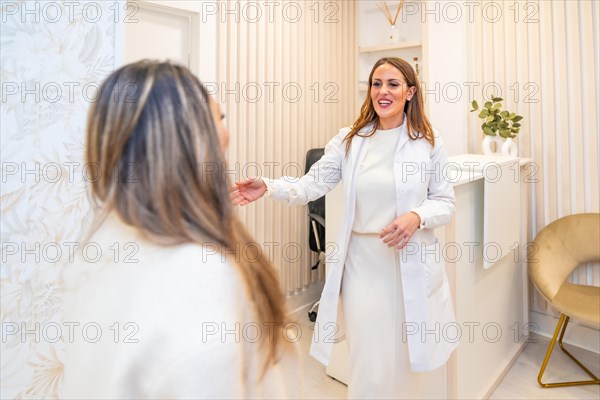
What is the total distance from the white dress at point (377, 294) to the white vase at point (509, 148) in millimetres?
1492

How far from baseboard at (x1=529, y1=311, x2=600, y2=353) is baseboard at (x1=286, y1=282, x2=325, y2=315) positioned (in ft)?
5.37

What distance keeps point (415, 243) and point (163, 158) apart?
4.24 feet

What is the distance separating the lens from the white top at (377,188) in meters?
1.65

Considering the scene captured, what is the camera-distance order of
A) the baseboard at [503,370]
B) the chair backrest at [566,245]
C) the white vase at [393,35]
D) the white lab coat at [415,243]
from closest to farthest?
the white lab coat at [415,243], the baseboard at [503,370], the chair backrest at [566,245], the white vase at [393,35]

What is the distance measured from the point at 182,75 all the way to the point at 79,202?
389 millimetres

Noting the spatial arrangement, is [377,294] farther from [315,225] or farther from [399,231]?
[315,225]

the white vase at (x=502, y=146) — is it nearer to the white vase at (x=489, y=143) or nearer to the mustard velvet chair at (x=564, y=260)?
the white vase at (x=489, y=143)

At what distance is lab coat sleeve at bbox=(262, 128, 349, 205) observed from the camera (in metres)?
1.68

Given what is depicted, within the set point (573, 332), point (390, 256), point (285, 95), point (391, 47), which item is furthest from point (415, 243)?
point (391, 47)

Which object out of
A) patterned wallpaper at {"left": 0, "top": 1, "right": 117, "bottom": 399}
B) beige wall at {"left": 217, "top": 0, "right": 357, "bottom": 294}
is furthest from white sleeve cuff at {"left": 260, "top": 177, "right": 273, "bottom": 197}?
beige wall at {"left": 217, "top": 0, "right": 357, "bottom": 294}

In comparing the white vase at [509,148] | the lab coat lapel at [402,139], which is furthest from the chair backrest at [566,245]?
the lab coat lapel at [402,139]

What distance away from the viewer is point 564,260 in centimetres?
268

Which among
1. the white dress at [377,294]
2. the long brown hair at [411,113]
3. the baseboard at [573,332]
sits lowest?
the baseboard at [573,332]

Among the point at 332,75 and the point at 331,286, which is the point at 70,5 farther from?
the point at 332,75
